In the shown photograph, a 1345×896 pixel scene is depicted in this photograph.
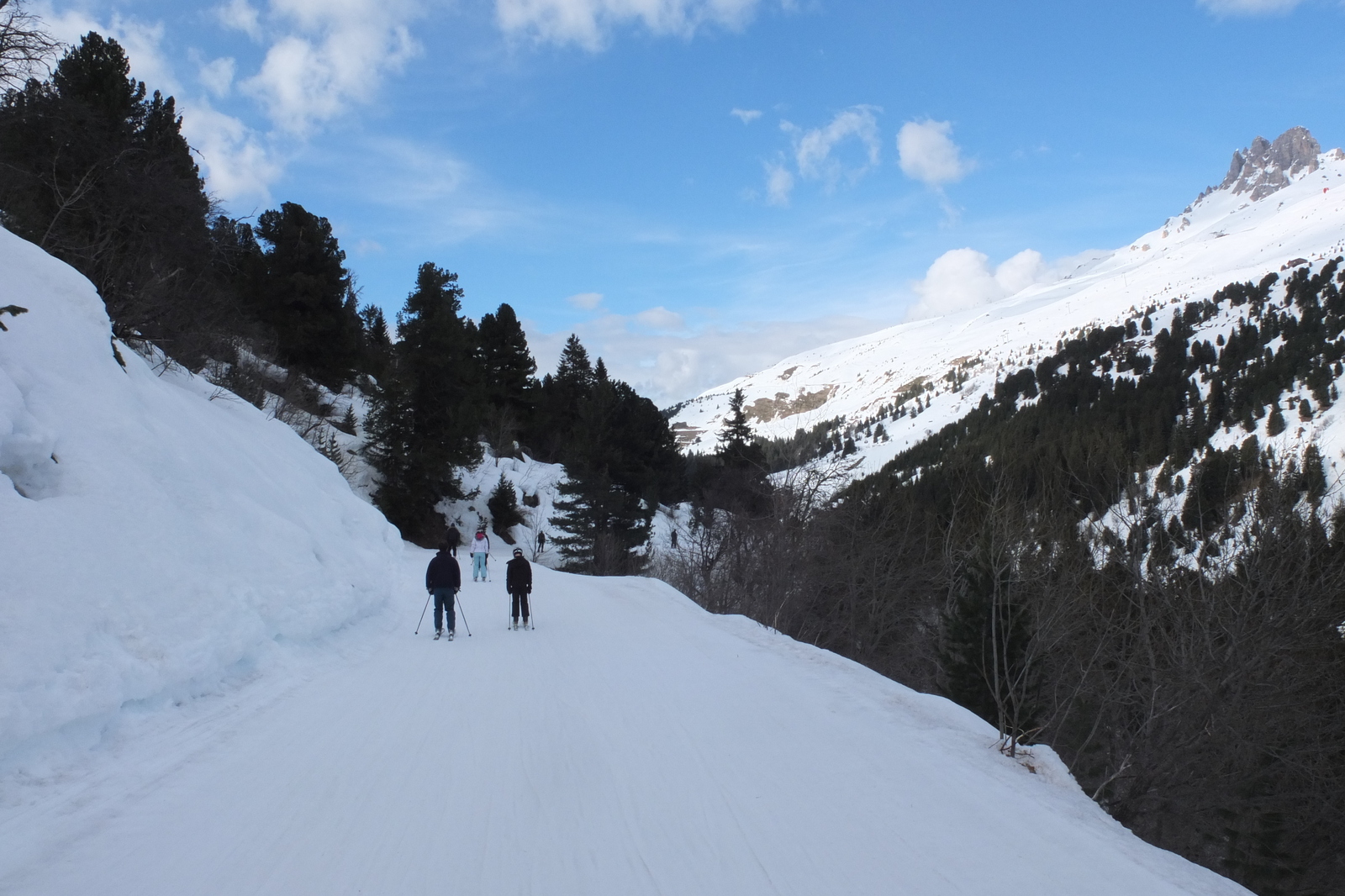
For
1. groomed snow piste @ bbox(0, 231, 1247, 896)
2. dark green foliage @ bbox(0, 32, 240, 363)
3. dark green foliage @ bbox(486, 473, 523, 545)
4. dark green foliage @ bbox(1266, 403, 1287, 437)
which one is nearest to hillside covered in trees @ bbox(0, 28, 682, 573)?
dark green foliage @ bbox(0, 32, 240, 363)

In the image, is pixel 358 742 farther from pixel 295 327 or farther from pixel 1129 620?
pixel 295 327

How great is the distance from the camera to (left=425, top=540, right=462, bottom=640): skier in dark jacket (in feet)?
38.3

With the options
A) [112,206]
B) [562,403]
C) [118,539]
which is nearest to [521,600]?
[118,539]

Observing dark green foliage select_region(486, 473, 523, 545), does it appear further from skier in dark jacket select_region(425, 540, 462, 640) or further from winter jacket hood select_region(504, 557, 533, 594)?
skier in dark jacket select_region(425, 540, 462, 640)

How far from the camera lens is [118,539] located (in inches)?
283

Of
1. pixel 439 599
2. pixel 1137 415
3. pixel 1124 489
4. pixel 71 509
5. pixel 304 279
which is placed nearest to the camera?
pixel 71 509

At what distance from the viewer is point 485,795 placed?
505 centimetres

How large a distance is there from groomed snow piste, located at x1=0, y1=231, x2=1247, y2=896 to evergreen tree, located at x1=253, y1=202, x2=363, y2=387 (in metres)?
28.6

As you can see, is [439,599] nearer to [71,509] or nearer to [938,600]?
[71,509]

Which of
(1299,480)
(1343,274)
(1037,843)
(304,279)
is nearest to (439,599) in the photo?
(1037,843)

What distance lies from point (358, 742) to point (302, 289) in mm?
36324

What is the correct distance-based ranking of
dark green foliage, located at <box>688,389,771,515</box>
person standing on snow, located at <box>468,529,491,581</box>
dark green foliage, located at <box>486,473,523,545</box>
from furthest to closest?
dark green foliage, located at <box>486,473,523,545</box>, dark green foliage, located at <box>688,389,771,515</box>, person standing on snow, located at <box>468,529,491,581</box>

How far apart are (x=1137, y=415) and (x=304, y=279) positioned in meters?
107

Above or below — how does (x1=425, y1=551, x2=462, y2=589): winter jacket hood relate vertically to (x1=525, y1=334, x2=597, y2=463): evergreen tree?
below
